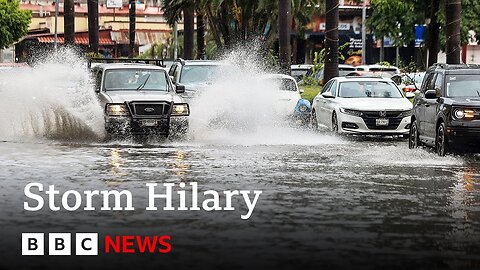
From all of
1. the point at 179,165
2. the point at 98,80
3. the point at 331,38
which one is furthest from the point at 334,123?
the point at 331,38

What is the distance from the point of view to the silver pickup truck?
25953 millimetres

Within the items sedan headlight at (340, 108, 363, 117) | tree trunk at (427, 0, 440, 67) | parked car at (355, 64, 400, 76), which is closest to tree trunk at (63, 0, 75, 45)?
parked car at (355, 64, 400, 76)

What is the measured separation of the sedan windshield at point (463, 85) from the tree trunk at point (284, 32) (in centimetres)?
1764

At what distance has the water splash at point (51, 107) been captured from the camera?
2717cm

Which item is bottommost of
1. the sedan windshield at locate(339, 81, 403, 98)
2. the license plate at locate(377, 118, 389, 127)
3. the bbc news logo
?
the bbc news logo

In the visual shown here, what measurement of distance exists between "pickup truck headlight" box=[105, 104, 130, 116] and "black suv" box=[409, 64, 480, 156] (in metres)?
6.03

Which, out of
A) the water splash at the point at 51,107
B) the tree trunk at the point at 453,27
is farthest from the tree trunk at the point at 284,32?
the water splash at the point at 51,107

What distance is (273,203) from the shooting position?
14453 mm

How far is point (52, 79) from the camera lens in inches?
1260

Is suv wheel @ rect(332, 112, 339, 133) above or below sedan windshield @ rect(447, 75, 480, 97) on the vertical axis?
below

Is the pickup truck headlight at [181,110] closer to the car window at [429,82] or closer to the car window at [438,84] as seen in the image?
the car window at [429,82]

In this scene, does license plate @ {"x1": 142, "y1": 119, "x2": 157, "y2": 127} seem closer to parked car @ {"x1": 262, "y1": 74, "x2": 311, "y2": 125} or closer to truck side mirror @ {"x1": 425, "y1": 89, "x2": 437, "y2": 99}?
parked car @ {"x1": 262, "y1": 74, "x2": 311, "y2": 125}

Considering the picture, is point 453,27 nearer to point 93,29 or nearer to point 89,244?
point 89,244

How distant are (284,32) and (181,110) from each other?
49.6 ft
